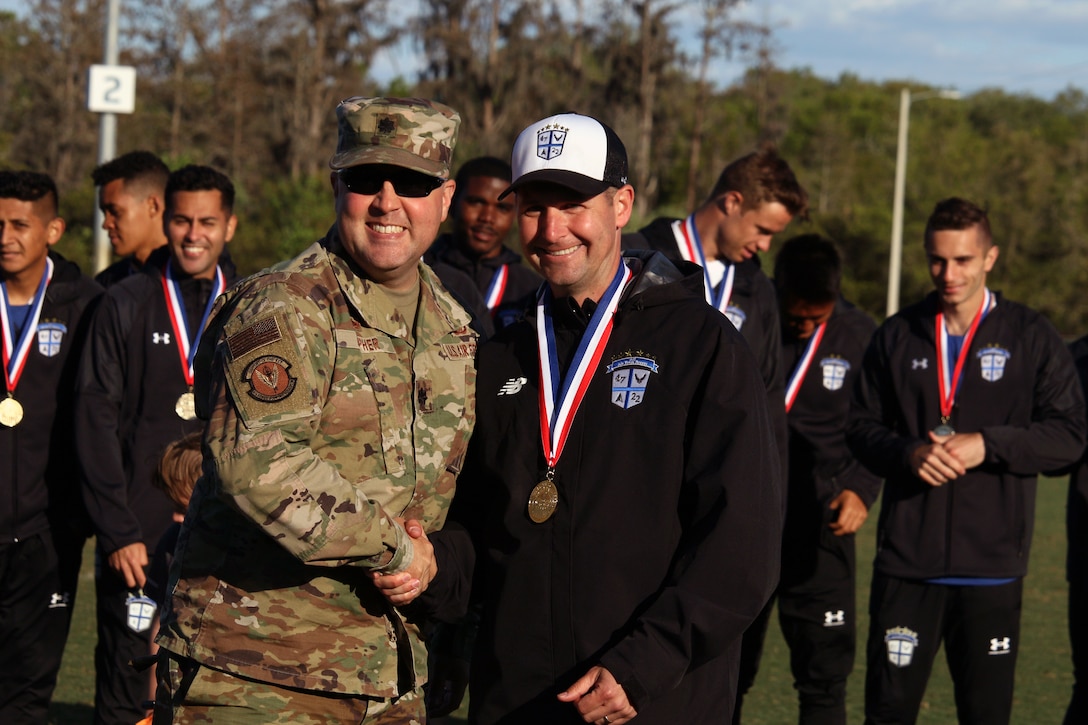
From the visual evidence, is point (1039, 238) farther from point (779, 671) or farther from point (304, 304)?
point (304, 304)

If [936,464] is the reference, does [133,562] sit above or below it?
below

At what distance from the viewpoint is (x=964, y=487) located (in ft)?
20.3

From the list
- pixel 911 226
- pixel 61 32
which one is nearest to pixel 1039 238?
pixel 911 226

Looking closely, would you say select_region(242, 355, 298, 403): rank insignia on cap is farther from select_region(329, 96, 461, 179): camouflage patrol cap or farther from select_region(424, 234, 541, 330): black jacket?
select_region(424, 234, 541, 330): black jacket

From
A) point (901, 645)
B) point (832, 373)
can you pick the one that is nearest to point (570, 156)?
point (901, 645)

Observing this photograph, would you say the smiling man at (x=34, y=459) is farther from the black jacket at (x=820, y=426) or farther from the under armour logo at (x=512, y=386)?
the black jacket at (x=820, y=426)

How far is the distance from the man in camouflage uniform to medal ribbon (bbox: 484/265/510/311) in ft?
11.3

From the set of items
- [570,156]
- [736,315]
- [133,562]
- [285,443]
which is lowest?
[133,562]

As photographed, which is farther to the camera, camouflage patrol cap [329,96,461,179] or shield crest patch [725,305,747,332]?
shield crest patch [725,305,747,332]

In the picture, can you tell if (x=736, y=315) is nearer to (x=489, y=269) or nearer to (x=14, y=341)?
(x=489, y=269)

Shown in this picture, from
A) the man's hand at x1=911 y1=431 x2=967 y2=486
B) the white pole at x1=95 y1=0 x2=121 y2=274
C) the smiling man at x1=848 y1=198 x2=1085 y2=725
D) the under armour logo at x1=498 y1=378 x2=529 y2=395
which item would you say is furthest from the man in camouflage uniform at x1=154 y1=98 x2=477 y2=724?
the white pole at x1=95 y1=0 x2=121 y2=274

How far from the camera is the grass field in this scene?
7496 millimetres

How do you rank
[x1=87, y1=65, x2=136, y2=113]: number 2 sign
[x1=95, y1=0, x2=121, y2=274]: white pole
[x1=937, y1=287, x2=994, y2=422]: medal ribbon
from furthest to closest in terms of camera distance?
[x1=95, y1=0, x2=121, y2=274]: white pole
[x1=87, y1=65, x2=136, y2=113]: number 2 sign
[x1=937, y1=287, x2=994, y2=422]: medal ribbon

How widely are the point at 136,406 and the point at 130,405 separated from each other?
0.10 ft
